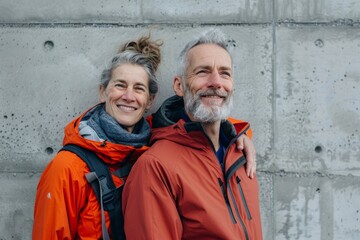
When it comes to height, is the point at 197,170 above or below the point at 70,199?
above

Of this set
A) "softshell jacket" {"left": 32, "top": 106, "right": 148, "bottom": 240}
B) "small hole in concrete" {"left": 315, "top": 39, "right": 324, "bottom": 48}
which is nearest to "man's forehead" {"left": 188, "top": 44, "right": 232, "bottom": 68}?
"softshell jacket" {"left": 32, "top": 106, "right": 148, "bottom": 240}

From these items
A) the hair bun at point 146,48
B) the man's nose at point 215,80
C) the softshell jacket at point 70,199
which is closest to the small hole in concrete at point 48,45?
the hair bun at point 146,48

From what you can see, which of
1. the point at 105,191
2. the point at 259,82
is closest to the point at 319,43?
the point at 259,82

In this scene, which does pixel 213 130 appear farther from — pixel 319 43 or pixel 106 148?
pixel 319 43

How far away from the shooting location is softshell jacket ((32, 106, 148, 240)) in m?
2.41

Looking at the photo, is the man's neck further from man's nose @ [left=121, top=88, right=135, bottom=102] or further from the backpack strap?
the backpack strap

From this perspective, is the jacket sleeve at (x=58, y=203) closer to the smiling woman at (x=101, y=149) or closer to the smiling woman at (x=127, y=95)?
the smiling woman at (x=101, y=149)

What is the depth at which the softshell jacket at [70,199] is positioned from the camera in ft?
7.90

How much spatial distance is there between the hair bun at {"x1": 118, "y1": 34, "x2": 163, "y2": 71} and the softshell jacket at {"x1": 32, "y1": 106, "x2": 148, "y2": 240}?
706mm

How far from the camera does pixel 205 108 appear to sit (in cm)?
257

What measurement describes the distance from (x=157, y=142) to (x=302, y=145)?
3.93 ft

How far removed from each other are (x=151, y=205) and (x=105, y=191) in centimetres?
33

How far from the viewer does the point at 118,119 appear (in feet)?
8.95

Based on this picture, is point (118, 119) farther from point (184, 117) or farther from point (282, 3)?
point (282, 3)
